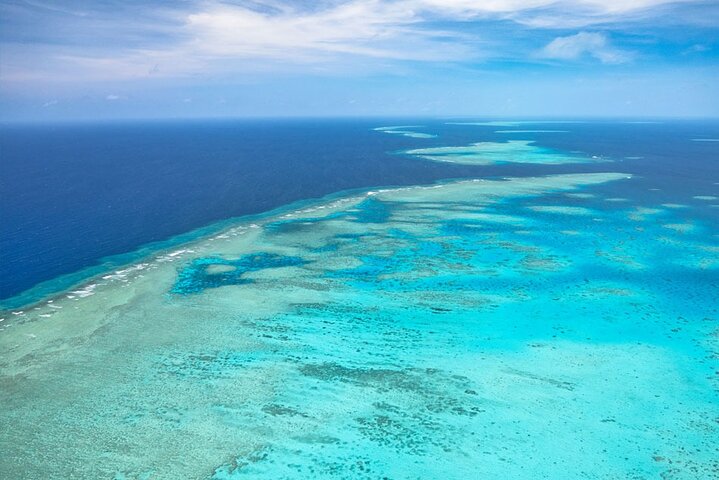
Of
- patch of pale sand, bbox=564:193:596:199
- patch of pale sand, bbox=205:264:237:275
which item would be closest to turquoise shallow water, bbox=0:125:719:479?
patch of pale sand, bbox=205:264:237:275

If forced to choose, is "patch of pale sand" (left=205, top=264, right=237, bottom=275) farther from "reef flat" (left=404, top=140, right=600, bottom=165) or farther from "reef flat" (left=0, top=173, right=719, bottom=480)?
"reef flat" (left=404, top=140, right=600, bottom=165)

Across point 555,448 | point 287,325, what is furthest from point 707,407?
point 287,325

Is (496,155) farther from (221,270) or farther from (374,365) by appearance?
(374,365)

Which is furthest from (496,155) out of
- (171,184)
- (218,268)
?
(218,268)

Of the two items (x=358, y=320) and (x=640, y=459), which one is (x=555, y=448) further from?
(x=358, y=320)

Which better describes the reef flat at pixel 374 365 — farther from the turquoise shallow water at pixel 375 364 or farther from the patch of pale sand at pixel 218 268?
the patch of pale sand at pixel 218 268
